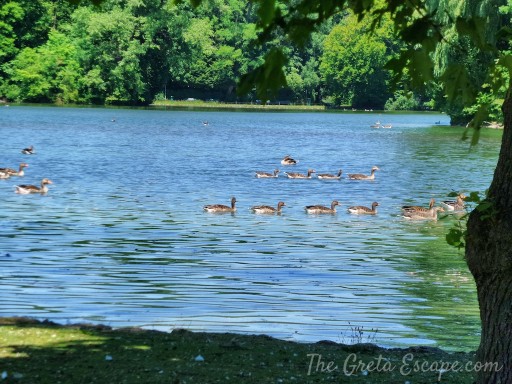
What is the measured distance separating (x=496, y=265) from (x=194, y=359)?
106 inches

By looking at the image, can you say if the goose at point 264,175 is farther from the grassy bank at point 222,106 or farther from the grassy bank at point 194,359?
the grassy bank at point 222,106

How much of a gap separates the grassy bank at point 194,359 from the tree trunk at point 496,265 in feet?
3.91

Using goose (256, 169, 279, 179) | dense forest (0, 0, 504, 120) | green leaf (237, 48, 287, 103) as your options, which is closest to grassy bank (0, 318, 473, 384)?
green leaf (237, 48, 287, 103)

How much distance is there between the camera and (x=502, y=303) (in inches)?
285

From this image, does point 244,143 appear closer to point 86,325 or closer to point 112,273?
point 112,273

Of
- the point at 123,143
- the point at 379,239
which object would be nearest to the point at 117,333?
the point at 379,239

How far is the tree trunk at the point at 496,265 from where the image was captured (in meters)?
7.17

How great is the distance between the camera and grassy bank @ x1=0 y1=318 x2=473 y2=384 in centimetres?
795

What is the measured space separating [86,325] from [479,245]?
15.6 ft

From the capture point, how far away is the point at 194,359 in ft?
28.2

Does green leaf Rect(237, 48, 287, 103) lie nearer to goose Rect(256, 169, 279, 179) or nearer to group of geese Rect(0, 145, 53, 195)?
group of geese Rect(0, 145, 53, 195)

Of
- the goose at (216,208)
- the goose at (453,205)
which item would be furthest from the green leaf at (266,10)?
the goose at (453,205)

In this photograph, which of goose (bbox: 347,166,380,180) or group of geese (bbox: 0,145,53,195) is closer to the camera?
group of geese (bbox: 0,145,53,195)

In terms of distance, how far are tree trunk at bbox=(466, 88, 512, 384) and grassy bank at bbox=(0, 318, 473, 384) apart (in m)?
1.19
